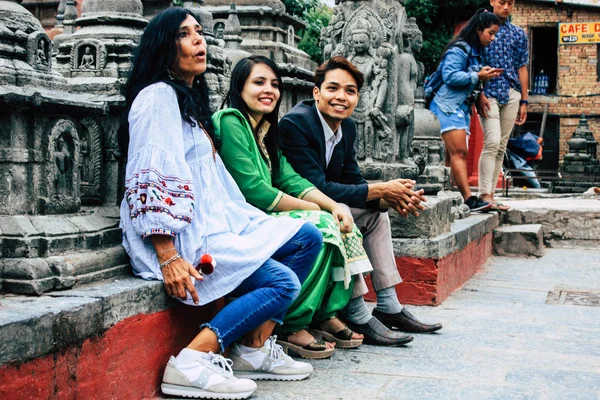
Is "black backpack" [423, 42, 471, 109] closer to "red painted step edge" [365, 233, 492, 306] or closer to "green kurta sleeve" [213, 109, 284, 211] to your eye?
"red painted step edge" [365, 233, 492, 306]

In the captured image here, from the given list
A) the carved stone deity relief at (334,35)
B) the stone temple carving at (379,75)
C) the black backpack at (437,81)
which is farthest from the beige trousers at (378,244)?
the black backpack at (437,81)

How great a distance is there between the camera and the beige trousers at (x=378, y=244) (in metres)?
4.15

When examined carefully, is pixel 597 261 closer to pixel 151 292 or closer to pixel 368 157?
pixel 368 157

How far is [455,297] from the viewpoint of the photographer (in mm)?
5461

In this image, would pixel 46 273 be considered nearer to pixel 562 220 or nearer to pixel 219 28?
pixel 562 220

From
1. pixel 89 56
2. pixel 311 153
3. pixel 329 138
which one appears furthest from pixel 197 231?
Result: pixel 89 56

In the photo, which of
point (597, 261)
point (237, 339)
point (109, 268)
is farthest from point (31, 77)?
point (597, 261)

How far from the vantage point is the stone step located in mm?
7527

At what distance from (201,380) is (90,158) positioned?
Answer: 1.13 m

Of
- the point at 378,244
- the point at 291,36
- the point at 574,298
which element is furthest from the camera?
the point at 291,36

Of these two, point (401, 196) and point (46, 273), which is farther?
point (401, 196)

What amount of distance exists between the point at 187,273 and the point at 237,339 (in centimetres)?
44

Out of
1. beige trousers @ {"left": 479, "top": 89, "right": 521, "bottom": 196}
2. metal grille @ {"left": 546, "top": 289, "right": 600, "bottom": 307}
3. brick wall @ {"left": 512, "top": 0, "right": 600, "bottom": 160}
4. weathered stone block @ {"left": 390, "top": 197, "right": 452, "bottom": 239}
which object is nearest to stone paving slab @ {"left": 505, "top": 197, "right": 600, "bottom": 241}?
beige trousers @ {"left": 479, "top": 89, "right": 521, "bottom": 196}

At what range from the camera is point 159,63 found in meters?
3.18
